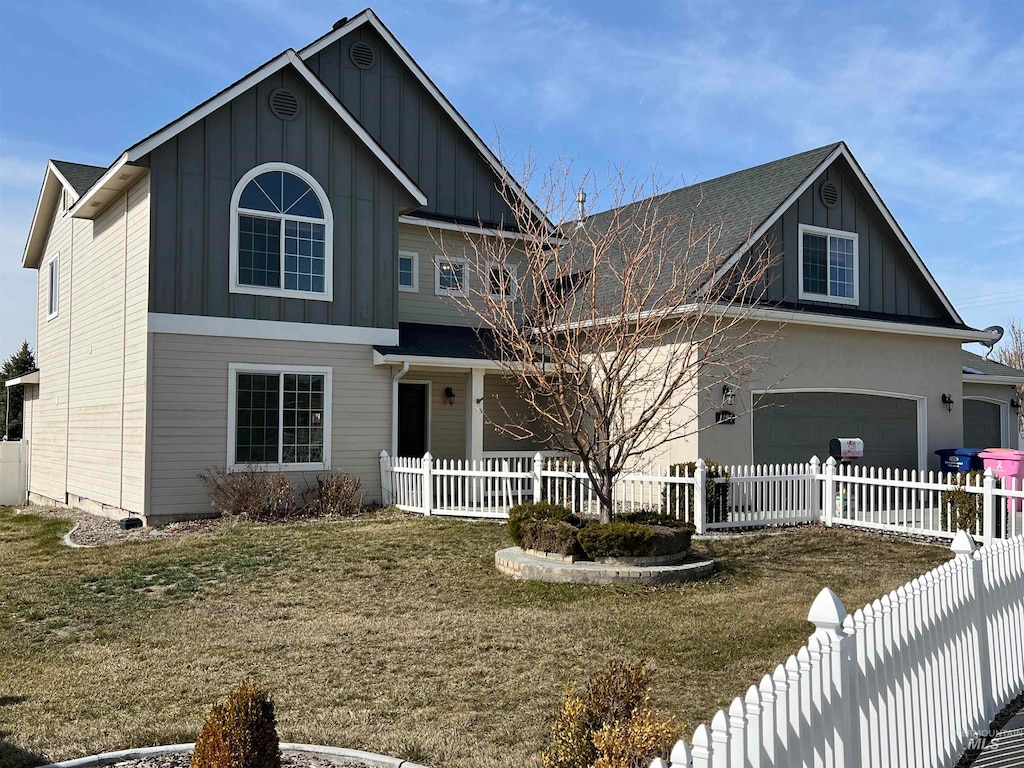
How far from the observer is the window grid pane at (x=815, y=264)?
1791 cm

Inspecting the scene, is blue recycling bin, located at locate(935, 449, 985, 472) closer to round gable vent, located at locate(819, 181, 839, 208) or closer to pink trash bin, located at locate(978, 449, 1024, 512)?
pink trash bin, located at locate(978, 449, 1024, 512)

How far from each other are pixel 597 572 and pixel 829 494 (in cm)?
618

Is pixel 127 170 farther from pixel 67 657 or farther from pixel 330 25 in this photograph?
pixel 67 657

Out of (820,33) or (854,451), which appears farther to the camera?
(854,451)

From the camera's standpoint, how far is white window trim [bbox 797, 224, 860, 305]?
1773cm

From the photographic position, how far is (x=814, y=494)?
14.6 meters

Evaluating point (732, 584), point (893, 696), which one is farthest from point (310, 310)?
point (893, 696)

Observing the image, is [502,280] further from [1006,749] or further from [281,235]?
[1006,749]

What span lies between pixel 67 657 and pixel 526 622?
3.94 meters

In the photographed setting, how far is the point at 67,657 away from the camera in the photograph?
24.7 feet

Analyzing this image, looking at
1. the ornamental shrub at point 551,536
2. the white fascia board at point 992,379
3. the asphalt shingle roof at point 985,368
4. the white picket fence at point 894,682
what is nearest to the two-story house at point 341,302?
the white fascia board at point 992,379

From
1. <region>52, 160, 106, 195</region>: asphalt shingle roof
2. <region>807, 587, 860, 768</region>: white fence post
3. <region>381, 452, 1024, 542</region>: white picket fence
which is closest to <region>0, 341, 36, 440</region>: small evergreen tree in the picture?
<region>52, 160, 106, 195</region>: asphalt shingle roof

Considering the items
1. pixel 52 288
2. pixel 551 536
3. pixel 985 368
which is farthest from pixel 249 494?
pixel 985 368

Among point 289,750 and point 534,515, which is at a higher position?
point 534,515
